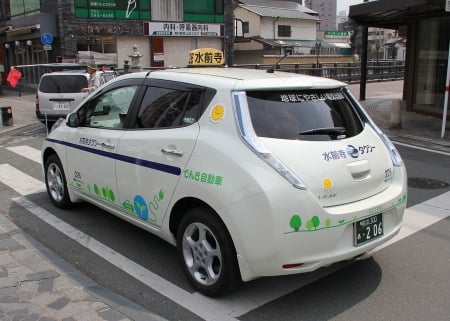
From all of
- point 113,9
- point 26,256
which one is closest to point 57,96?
point 26,256

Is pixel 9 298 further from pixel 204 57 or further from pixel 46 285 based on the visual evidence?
pixel 204 57

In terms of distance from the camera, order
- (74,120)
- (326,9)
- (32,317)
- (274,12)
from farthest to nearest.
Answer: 1. (326,9)
2. (274,12)
3. (74,120)
4. (32,317)

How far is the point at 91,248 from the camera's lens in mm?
4902

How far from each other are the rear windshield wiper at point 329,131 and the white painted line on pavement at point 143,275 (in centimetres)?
147

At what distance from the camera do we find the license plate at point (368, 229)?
371 centimetres

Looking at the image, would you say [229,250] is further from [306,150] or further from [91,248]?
[91,248]

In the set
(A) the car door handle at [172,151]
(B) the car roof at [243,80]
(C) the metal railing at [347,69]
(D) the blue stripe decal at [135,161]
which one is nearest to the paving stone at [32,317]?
(D) the blue stripe decal at [135,161]

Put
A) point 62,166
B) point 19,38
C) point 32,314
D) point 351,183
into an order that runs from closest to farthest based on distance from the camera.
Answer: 1. point 32,314
2. point 351,183
3. point 62,166
4. point 19,38

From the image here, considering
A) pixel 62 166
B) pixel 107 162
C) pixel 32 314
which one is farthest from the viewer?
pixel 62 166

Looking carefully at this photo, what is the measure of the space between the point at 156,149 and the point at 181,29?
26.9 meters

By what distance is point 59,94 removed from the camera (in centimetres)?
1281

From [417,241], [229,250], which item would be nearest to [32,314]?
[229,250]

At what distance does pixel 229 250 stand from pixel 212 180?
512 millimetres

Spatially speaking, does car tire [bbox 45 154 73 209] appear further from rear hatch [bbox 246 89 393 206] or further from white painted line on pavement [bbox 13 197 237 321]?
rear hatch [bbox 246 89 393 206]
